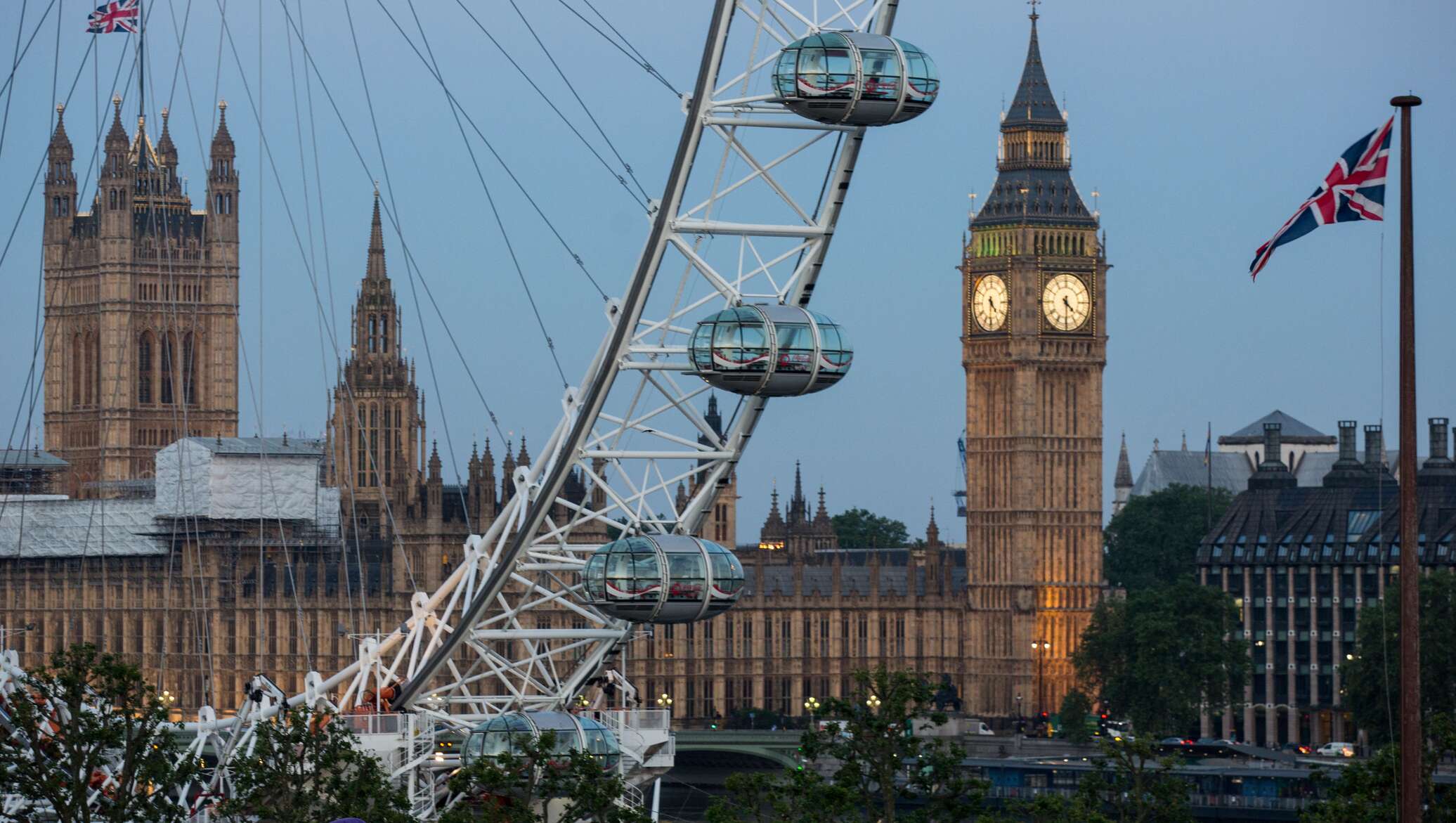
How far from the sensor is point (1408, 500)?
172ft

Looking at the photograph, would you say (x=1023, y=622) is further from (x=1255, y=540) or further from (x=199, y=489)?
(x=199, y=489)

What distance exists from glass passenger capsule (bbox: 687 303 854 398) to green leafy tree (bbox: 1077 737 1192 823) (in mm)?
10480

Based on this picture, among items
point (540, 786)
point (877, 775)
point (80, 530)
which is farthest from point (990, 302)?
point (540, 786)

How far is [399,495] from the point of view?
6890 inches

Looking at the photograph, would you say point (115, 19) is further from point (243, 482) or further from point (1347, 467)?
point (1347, 467)

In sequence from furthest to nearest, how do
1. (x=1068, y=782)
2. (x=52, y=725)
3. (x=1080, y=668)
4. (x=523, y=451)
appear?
(x=523, y=451) < (x=1080, y=668) < (x=1068, y=782) < (x=52, y=725)

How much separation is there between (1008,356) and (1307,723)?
20.3 meters

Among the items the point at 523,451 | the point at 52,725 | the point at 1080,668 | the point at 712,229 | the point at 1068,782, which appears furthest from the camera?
the point at 523,451

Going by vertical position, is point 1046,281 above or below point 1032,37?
below

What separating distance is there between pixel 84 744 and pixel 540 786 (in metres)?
8.85

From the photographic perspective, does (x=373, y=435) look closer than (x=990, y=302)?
No

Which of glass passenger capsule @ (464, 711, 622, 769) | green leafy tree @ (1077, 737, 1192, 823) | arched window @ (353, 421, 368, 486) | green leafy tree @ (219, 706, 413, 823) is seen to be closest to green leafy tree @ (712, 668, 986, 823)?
glass passenger capsule @ (464, 711, 622, 769)

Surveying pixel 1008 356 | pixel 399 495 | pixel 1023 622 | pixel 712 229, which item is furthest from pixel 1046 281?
pixel 712 229

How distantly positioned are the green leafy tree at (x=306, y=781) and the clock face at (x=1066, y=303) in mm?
85630
